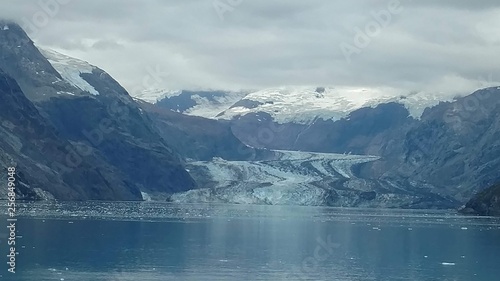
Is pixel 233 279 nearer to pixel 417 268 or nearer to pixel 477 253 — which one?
pixel 417 268


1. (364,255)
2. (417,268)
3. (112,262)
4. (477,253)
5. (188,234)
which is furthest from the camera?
(188,234)

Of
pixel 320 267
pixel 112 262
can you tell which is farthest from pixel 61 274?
pixel 320 267

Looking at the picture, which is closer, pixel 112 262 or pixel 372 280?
pixel 372 280

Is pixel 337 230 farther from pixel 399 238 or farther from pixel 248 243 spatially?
pixel 248 243

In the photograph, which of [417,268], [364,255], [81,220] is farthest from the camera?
[81,220]

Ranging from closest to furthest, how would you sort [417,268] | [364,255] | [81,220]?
[417,268], [364,255], [81,220]

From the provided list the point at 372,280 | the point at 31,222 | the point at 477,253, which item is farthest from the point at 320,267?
the point at 31,222
